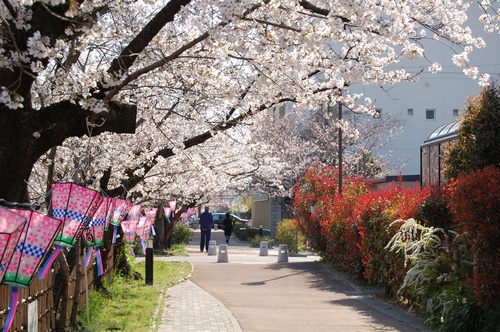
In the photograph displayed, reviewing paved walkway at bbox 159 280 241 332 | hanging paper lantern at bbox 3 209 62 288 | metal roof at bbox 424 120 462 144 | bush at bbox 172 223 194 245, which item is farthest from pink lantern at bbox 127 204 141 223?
bush at bbox 172 223 194 245

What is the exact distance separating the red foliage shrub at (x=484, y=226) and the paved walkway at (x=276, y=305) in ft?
7.13

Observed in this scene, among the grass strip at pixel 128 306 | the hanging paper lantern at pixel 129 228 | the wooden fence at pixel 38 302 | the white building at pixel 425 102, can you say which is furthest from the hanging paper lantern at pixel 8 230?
the white building at pixel 425 102

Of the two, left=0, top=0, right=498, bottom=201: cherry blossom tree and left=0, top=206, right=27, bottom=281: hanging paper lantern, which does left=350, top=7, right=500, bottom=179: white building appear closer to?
left=0, top=0, right=498, bottom=201: cherry blossom tree

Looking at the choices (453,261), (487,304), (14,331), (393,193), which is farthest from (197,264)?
(14,331)

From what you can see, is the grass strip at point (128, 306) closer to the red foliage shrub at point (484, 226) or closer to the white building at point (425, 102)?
the red foliage shrub at point (484, 226)

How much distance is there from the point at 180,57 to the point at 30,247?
3.06 meters

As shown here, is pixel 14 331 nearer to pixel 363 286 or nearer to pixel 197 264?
pixel 363 286

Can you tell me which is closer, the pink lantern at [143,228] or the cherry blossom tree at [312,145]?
the pink lantern at [143,228]

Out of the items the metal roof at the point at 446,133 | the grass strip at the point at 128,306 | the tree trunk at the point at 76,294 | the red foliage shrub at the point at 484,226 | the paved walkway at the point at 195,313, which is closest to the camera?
the red foliage shrub at the point at 484,226

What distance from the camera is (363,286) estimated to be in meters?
17.2

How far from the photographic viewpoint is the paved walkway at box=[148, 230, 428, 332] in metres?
11.5

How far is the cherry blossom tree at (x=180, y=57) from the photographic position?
21.8 feet

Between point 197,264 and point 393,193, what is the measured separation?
9974mm

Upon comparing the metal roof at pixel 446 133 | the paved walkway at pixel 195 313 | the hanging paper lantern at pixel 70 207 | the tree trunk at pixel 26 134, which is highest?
the metal roof at pixel 446 133
